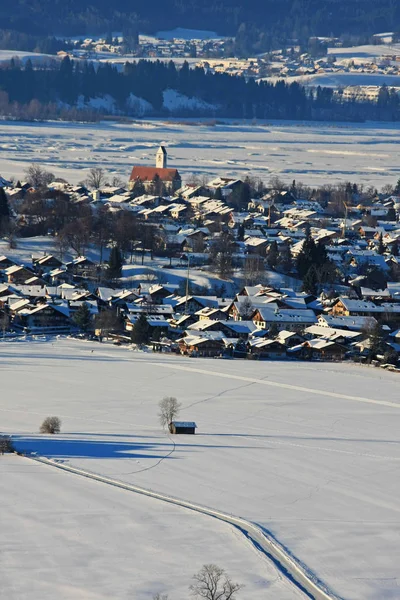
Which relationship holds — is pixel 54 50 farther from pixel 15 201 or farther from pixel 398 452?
pixel 398 452

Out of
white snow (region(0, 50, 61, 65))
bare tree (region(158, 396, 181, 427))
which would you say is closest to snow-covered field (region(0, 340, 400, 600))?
bare tree (region(158, 396, 181, 427))

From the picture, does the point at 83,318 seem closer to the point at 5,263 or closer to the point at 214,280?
the point at 214,280

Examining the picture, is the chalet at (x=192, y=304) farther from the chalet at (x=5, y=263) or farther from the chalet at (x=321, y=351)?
the chalet at (x=5, y=263)

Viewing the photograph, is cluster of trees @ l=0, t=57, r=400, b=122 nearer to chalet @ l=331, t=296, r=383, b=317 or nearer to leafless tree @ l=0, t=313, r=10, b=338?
chalet @ l=331, t=296, r=383, b=317

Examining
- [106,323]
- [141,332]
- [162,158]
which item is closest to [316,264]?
[106,323]

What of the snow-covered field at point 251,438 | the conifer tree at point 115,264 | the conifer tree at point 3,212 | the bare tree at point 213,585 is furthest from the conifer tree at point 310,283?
the bare tree at point 213,585

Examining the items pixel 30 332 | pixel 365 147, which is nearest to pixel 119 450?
pixel 30 332
